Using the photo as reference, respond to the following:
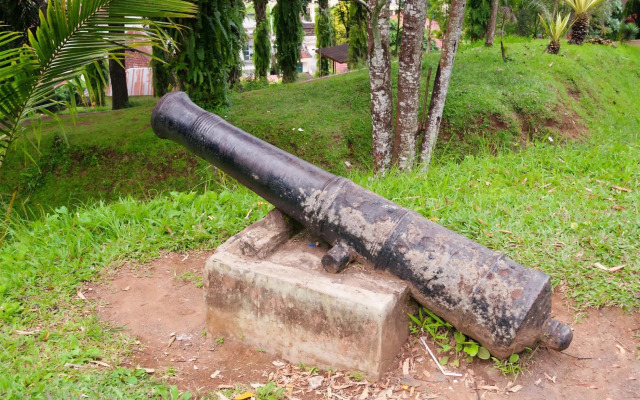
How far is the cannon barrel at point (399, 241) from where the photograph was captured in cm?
285

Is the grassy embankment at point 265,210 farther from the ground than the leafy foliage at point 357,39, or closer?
closer

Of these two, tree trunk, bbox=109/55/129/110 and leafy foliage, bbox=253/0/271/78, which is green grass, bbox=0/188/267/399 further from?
leafy foliage, bbox=253/0/271/78

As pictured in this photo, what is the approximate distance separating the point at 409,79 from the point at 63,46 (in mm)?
3972

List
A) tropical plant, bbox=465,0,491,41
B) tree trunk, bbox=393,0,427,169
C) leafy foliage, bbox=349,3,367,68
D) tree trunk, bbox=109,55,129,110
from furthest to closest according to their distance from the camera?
leafy foliage, bbox=349,3,367,68, tropical plant, bbox=465,0,491,41, tree trunk, bbox=109,55,129,110, tree trunk, bbox=393,0,427,169

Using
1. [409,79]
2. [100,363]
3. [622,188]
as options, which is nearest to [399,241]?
[100,363]

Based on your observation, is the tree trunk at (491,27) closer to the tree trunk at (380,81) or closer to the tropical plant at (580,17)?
the tropical plant at (580,17)

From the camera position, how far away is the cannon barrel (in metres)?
2.85

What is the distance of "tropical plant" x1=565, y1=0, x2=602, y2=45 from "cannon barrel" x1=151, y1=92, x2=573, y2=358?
14028mm

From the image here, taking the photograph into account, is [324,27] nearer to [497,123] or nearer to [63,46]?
[497,123]

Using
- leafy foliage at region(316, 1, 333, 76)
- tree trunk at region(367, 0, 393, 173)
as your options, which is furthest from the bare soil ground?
leafy foliage at region(316, 1, 333, 76)

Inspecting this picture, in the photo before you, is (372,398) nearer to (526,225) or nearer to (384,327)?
(384,327)

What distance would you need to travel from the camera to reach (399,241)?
3.13 metres

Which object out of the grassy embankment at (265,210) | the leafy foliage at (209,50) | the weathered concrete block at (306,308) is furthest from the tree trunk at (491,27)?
the weathered concrete block at (306,308)

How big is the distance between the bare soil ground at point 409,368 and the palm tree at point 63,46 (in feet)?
5.39
